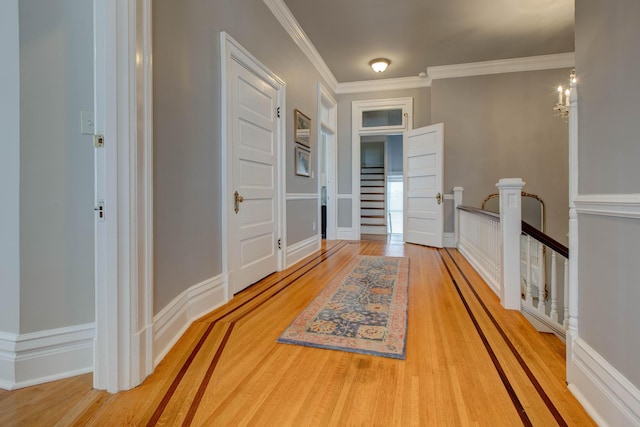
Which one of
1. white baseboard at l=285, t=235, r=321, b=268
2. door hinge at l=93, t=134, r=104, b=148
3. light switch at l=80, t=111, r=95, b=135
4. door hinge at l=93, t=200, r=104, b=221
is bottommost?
white baseboard at l=285, t=235, r=321, b=268

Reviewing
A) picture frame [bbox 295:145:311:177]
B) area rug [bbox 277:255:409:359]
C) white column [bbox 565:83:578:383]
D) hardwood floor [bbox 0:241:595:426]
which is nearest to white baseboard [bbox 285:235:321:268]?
area rug [bbox 277:255:409:359]

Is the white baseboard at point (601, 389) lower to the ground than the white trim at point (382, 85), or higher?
lower

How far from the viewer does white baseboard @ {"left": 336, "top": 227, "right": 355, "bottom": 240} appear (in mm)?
6023

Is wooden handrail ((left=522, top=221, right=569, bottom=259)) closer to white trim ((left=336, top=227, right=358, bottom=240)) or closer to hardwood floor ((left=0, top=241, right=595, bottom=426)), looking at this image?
hardwood floor ((left=0, top=241, right=595, bottom=426))

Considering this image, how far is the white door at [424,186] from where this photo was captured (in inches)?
194

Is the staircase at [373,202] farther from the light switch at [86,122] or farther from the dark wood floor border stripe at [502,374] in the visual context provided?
the light switch at [86,122]

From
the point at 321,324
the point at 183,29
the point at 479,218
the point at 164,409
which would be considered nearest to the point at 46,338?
the point at 164,409

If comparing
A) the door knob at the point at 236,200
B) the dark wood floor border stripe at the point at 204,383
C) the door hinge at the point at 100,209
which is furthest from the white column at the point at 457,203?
the door hinge at the point at 100,209

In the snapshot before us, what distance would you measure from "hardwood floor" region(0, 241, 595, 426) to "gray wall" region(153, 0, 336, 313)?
44 cm

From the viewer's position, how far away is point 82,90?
148cm

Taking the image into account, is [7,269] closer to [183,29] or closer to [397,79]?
[183,29]

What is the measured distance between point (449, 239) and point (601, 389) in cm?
416

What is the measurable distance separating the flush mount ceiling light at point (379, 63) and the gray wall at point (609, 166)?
3.77m

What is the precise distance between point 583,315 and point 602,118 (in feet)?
2.67
